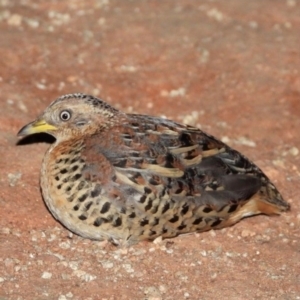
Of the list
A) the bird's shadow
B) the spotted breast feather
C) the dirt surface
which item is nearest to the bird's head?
the spotted breast feather

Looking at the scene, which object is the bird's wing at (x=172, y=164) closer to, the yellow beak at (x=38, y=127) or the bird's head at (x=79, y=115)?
the bird's head at (x=79, y=115)

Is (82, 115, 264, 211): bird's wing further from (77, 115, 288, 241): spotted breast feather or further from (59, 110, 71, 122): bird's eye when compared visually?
(59, 110, 71, 122): bird's eye

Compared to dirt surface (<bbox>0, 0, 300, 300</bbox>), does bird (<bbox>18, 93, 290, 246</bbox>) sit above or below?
above

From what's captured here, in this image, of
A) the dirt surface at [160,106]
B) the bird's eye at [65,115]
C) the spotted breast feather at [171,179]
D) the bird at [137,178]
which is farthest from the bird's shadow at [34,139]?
the spotted breast feather at [171,179]

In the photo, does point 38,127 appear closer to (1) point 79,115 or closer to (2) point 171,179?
(1) point 79,115

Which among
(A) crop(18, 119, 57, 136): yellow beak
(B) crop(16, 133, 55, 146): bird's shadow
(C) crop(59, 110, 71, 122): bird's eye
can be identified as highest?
(C) crop(59, 110, 71, 122): bird's eye

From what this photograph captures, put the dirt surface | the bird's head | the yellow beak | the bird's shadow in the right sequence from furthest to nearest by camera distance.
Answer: the bird's shadow
the yellow beak
the bird's head
the dirt surface

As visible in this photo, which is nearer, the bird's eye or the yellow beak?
the bird's eye

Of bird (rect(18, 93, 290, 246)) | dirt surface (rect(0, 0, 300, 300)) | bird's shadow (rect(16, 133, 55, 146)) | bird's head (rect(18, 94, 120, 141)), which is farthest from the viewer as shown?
bird's shadow (rect(16, 133, 55, 146))
